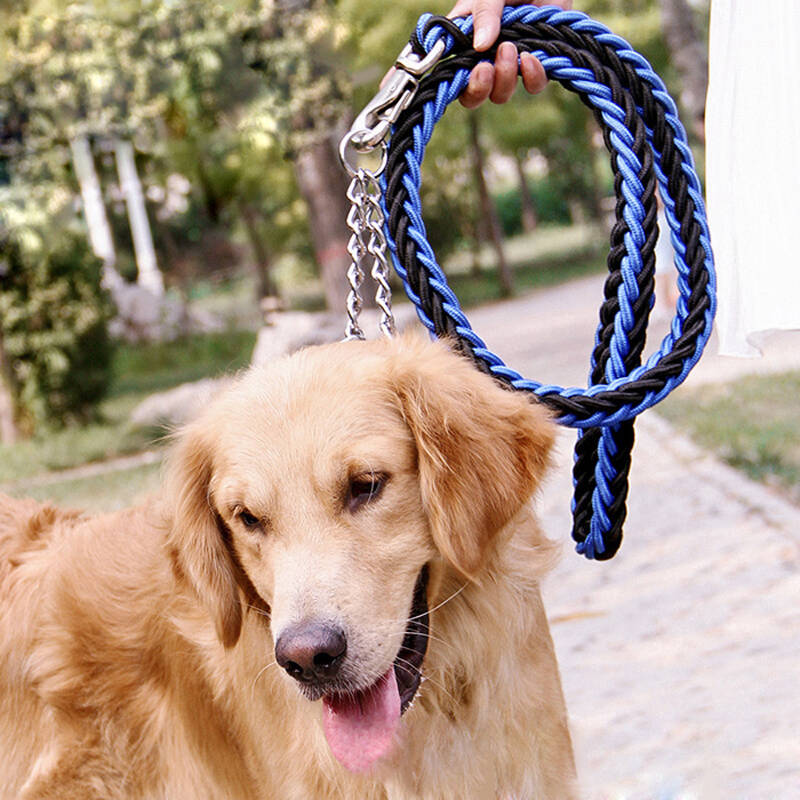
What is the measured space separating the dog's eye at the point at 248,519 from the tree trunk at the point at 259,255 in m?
21.6

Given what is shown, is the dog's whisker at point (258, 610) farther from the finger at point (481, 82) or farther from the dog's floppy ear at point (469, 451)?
the finger at point (481, 82)

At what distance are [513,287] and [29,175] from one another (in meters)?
12.3

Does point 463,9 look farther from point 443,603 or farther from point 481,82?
point 443,603

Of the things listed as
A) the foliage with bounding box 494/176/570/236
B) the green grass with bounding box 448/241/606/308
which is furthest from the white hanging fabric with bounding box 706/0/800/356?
the foliage with bounding box 494/176/570/236

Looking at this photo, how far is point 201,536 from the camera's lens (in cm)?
279

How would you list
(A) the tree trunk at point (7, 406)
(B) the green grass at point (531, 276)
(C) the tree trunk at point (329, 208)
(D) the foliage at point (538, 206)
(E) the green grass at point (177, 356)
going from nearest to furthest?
(C) the tree trunk at point (329, 208)
(A) the tree trunk at point (7, 406)
(E) the green grass at point (177, 356)
(B) the green grass at point (531, 276)
(D) the foliage at point (538, 206)

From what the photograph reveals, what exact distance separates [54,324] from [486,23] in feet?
36.9

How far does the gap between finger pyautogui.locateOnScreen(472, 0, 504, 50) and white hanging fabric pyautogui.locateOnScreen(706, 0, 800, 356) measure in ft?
1.94

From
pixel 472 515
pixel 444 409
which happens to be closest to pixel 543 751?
pixel 472 515

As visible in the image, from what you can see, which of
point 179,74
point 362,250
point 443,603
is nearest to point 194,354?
point 179,74

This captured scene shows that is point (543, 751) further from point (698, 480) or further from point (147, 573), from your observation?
point (698, 480)

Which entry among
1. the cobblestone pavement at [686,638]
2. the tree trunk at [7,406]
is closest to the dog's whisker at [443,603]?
the cobblestone pavement at [686,638]

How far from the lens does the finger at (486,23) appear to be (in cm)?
300

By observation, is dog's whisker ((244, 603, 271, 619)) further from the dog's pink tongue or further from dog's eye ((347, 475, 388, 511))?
dog's eye ((347, 475, 388, 511))
